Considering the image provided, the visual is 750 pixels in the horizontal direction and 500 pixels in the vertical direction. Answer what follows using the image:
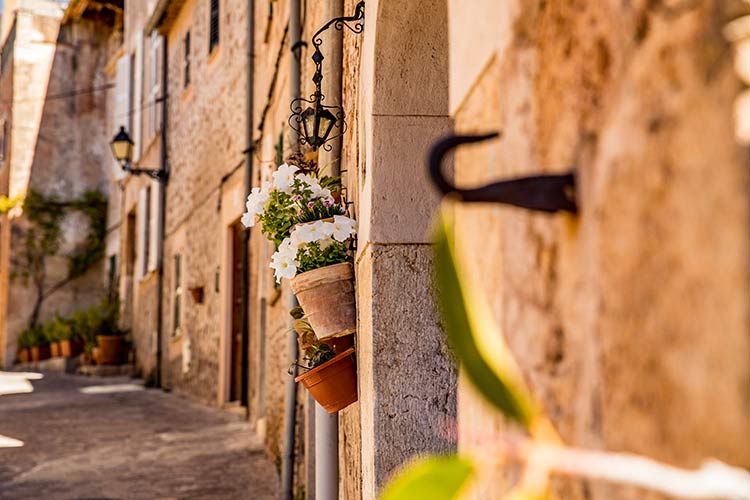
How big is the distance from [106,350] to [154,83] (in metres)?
4.34

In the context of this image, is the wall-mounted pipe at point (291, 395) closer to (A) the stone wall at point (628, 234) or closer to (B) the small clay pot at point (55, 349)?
(A) the stone wall at point (628, 234)

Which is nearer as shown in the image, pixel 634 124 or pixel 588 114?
pixel 634 124

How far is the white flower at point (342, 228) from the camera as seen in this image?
323cm

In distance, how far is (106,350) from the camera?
14.0 metres

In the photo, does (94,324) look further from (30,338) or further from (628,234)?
(628,234)

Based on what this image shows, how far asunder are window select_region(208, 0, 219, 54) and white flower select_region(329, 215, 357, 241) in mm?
6718

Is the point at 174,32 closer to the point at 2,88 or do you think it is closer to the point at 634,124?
the point at 2,88

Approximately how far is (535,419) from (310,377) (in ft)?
7.97

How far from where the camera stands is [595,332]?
0.85 m

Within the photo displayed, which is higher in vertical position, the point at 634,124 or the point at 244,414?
the point at 634,124

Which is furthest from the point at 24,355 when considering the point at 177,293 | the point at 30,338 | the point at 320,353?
the point at 320,353

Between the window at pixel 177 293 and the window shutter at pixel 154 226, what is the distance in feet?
3.57

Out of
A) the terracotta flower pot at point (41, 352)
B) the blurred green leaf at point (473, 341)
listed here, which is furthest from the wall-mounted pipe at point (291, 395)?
the terracotta flower pot at point (41, 352)

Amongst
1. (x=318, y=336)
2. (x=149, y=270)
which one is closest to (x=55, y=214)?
Result: (x=149, y=270)
